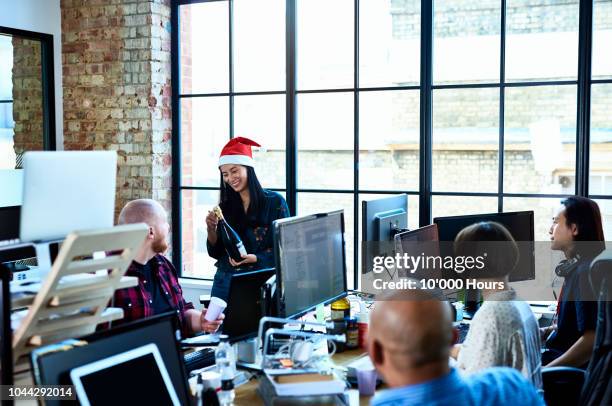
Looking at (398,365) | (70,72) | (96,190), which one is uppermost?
(70,72)

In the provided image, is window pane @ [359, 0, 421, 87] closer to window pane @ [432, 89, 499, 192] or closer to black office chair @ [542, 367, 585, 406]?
window pane @ [432, 89, 499, 192]

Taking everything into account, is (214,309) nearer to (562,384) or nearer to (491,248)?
(491,248)

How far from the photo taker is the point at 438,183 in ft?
14.4

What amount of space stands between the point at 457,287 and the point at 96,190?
2361 mm

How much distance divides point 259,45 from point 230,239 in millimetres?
1664

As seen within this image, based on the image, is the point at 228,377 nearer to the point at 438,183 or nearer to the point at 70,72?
the point at 438,183

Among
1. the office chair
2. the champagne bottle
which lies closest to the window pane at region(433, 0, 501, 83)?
the champagne bottle

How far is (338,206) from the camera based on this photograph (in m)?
4.64

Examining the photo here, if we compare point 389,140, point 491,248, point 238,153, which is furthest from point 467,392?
point 389,140

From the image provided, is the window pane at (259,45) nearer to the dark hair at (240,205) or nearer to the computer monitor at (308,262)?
the dark hair at (240,205)

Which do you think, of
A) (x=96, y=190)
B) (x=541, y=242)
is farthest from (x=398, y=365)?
(x=541, y=242)

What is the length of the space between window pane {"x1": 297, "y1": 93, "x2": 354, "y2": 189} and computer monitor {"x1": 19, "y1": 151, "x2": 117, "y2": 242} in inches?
116

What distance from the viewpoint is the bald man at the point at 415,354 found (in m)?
1.40

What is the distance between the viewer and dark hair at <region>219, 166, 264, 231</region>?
3.90 meters
